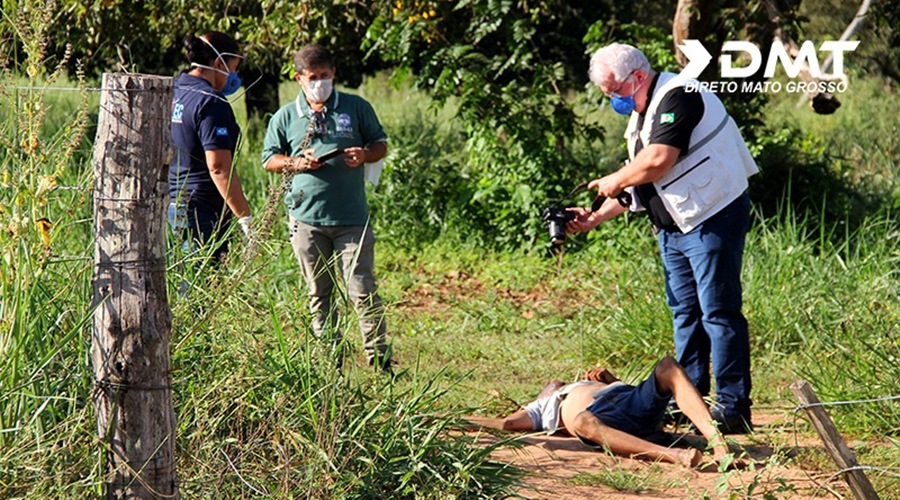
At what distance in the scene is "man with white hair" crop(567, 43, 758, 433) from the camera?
5684 mm

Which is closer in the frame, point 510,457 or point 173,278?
point 173,278

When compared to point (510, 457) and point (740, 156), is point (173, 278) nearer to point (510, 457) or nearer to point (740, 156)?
point (510, 457)

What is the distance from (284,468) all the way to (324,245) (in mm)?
2614

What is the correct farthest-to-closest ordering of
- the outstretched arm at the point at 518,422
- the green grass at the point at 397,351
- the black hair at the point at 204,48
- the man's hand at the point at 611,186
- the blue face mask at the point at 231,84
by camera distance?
1. the blue face mask at the point at 231,84
2. the black hair at the point at 204,48
3. the man's hand at the point at 611,186
4. the outstretched arm at the point at 518,422
5. the green grass at the point at 397,351

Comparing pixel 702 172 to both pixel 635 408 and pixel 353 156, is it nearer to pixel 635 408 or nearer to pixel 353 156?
pixel 635 408

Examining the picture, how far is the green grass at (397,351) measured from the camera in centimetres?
399

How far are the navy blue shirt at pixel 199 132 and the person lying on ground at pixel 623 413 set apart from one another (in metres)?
1.92

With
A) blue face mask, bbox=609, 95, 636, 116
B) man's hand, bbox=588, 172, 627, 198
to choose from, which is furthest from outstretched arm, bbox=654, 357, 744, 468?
blue face mask, bbox=609, 95, 636, 116

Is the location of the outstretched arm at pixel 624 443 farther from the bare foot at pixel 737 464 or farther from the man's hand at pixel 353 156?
the man's hand at pixel 353 156

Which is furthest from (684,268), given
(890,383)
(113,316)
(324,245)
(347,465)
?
(113,316)

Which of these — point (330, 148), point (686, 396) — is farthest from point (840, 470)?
point (330, 148)

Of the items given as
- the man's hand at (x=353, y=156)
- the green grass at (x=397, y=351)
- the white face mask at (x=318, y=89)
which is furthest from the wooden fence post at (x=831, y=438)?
the white face mask at (x=318, y=89)

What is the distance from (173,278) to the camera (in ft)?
14.6

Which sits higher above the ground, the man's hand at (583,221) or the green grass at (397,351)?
the man's hand at (583,221)
